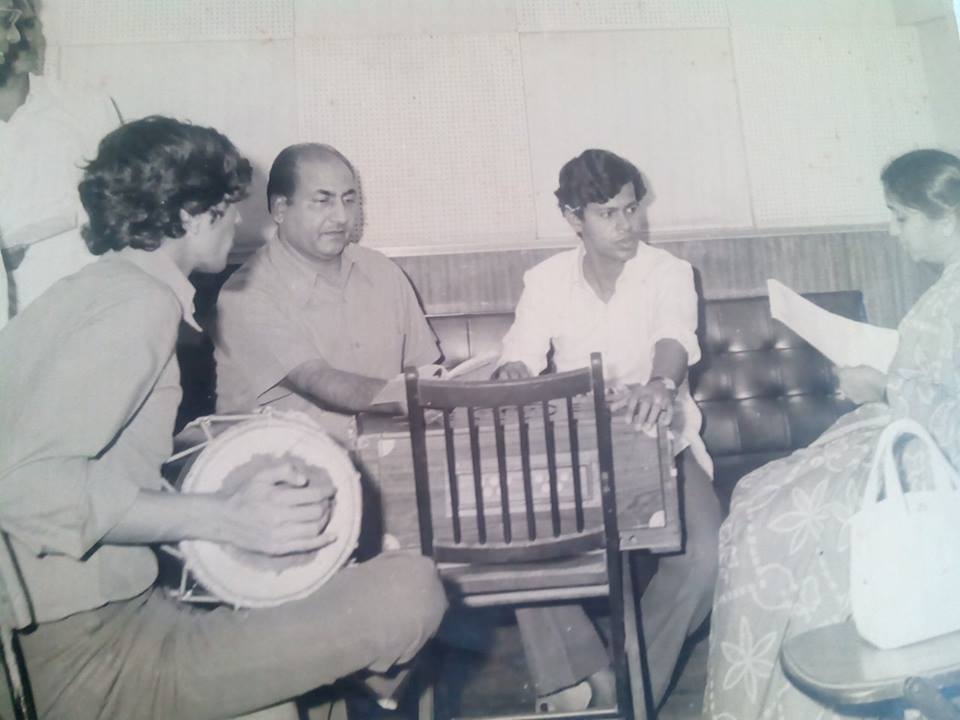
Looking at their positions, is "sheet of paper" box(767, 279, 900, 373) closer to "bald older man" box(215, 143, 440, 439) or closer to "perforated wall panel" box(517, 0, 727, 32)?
"perforated wall panel" box(517, 0, 727, 32)

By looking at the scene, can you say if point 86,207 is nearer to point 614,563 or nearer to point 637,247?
A: point 614,563

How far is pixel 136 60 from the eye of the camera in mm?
1602

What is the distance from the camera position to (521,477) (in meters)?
1.27

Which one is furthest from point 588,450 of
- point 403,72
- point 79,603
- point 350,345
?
point 403,72

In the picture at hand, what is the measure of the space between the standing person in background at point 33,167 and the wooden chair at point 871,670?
1.52 meters

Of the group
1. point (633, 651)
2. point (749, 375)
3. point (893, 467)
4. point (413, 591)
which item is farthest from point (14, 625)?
point (749, 375)

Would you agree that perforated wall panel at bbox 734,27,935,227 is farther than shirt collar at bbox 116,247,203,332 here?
Yes

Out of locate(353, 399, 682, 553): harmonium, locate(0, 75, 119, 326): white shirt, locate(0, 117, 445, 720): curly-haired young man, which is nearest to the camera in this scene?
locate(0, 117, 445, 720): curly-haired young man

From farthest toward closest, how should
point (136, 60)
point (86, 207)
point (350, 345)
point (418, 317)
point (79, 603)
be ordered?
point (418, 317) < point (350, 345) < point (136, 60) < point (86, 207) < point (79, 603)

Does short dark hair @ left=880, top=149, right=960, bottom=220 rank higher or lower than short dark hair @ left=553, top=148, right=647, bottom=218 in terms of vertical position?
lower

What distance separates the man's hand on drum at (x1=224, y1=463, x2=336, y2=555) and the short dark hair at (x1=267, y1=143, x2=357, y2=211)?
37.7 inches

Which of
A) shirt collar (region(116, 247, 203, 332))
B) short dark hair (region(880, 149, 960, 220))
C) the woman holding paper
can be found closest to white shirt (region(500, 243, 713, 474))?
the woman holding paper

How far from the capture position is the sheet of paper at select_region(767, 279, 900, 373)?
151 cm

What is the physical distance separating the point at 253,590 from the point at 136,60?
128 cm
